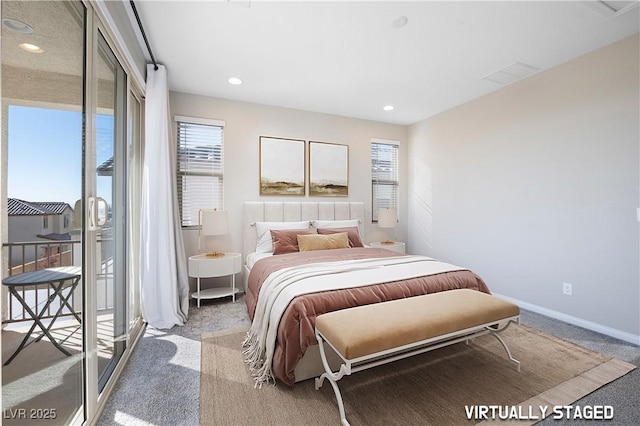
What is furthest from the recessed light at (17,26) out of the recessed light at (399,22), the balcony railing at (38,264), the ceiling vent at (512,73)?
the ceiling vent at (512,73)

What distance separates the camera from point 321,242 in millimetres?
3412

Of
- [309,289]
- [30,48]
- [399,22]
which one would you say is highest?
[399,22]

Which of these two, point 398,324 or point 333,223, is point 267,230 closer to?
point 333,223

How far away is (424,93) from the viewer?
11.9ft

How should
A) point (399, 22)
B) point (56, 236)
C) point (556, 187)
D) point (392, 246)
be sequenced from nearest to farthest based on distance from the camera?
point (56, 236), point (399, 22), point (556, 187), point (392, 246)

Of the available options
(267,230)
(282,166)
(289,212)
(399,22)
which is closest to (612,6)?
(399,22)

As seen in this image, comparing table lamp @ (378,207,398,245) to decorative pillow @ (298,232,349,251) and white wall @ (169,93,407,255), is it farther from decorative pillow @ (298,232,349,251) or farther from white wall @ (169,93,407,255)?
decorative pillow @ (298,232,349,251)

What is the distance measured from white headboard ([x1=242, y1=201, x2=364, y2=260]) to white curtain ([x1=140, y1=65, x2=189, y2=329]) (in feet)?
3.52

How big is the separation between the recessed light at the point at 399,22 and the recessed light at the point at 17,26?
2.23m

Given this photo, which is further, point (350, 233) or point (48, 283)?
point (350, 233)

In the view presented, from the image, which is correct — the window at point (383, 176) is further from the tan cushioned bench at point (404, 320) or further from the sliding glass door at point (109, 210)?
the sliding glass door at point (109, 210)

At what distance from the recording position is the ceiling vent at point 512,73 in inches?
115

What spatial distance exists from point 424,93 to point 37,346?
4141 mm

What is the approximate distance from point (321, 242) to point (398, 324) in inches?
74.2
